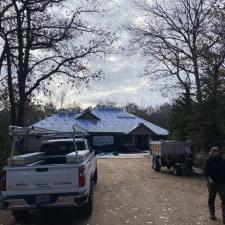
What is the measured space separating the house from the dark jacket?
5032 centimetres

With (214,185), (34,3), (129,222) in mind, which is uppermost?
(34,3)

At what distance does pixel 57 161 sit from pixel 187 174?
1225cm

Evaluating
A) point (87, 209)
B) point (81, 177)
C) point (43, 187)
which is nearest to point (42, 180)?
point (43, 187)

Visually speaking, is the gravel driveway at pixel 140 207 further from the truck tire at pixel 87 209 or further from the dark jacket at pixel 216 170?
the dark jacket at pixel 216 170

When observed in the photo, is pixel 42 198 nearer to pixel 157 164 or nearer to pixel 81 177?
pixel 81 177

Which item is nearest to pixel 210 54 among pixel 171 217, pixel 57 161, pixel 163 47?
pixel 163 47

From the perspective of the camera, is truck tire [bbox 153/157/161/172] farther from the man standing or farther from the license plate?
the license plate

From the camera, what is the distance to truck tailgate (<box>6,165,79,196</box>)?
11.9 m

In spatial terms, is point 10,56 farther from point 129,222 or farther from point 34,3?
point 129,222

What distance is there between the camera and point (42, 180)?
39.3 feet

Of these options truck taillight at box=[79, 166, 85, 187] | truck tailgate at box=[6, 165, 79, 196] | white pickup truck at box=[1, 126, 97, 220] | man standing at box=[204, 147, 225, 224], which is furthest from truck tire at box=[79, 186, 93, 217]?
man standing at box=[204, 147, 225, 224]

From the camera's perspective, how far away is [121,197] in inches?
662

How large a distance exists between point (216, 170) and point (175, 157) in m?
15.2

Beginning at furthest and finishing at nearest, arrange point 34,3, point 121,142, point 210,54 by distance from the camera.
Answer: point 121,142
point 210,54
point 34,3
